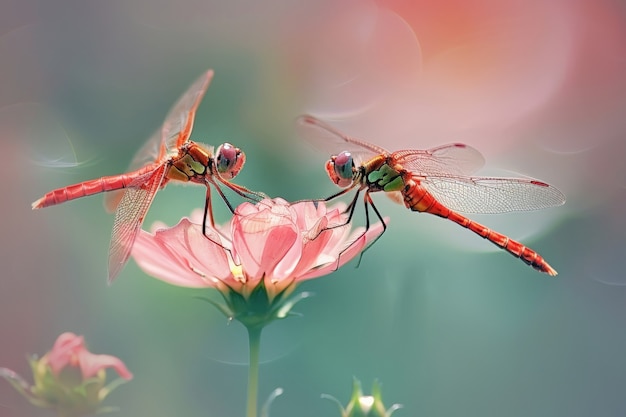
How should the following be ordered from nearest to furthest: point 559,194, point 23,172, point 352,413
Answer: point 352,413 < point 559,194 < point 23,172

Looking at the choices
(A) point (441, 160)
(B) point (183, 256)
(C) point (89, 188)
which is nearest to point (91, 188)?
(C) point (89, 188)

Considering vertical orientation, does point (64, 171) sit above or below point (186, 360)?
above

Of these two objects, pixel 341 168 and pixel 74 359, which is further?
pixel 341 168

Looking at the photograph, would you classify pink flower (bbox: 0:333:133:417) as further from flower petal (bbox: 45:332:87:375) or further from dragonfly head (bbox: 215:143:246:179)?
dragonfly head (bbox: 215:143:246:179)

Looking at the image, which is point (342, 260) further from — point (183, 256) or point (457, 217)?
point (457, 217)

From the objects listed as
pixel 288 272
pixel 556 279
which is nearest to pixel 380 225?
pixel 288 272

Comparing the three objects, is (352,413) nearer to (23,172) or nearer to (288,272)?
(288,272)
